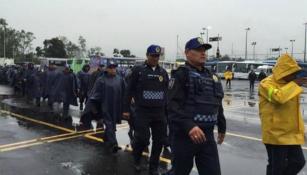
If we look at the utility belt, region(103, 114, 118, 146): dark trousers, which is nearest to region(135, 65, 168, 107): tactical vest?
region(103, 114, 118, 146): dark trousers

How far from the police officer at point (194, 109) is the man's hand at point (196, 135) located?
0.21ft

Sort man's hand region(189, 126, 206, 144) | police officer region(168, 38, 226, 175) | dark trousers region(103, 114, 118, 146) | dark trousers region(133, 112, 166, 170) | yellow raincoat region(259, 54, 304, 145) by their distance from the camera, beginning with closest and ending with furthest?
man's hand region(189, 126, 206, 144), police officer region(168, 38, 226, 175), yellow raincoat region(259, 54, 304, 145), dark trousers region(133, 112, 166, 170), dark trousers region(103, 114, 118, 146)

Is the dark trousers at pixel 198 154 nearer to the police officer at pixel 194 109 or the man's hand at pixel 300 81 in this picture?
the police officer at pixel 194 109

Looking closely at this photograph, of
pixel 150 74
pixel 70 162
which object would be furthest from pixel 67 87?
pixel 150 74

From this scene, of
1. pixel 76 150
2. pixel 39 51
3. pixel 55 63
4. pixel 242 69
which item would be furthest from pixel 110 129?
pixel 39 51

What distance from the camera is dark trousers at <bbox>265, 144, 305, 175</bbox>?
4973 mm

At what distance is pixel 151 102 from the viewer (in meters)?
6.35

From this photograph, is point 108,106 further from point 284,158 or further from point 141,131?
point 284,158

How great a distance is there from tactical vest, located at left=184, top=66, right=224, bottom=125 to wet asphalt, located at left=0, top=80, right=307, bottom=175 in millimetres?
2510

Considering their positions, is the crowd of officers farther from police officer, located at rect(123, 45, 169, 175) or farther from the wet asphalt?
the wet asphalt

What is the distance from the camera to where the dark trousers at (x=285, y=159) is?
4973 millimetres

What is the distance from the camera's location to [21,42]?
119 meters

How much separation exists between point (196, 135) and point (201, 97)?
408mm

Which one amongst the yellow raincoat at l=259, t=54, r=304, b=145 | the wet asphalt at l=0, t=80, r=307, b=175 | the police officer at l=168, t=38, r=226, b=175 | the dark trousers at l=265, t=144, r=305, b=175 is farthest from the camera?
the wet asphalt at l=0, t=80, r=307, b=175
